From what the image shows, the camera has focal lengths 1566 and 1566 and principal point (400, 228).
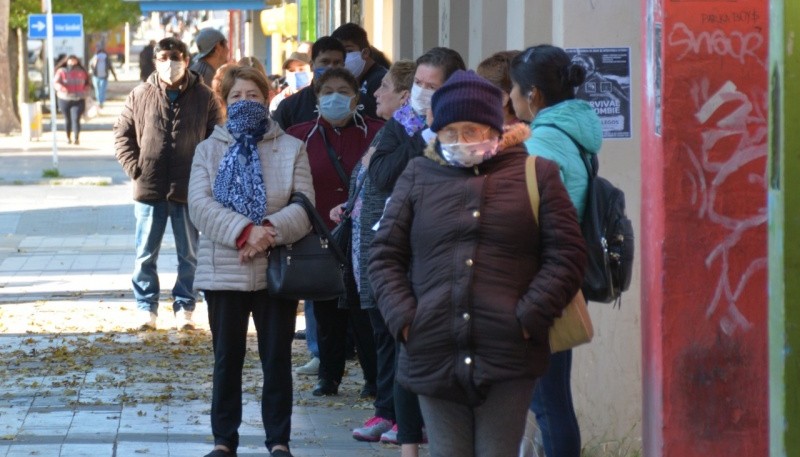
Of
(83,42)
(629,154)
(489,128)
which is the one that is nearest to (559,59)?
(489,128)

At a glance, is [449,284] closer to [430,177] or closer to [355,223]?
[430,177]

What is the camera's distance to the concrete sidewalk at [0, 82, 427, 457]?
7398 millimetres

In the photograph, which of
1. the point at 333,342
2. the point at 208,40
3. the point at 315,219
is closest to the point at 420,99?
the point at 315,219

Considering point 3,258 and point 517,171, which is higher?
point 517,171

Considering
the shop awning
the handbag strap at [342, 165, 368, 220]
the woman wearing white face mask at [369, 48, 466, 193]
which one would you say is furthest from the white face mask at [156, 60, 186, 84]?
the shop awning

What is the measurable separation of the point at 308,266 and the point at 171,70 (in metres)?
4.31

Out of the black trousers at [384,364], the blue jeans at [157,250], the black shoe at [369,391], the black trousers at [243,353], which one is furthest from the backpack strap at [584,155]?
the blue jeans at [157,250]

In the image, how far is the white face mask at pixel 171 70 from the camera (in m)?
10.7

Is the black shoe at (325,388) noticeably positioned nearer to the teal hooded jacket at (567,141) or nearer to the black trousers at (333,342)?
the black trousers at (333,342)

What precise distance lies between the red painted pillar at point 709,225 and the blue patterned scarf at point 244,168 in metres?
1.83

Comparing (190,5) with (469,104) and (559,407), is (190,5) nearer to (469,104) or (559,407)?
(559,407)

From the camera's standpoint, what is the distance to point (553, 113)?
5.33 meters

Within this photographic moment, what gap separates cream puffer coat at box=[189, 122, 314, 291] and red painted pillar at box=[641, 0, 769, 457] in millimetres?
1729

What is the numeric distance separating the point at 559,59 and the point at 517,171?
0.73 metres
